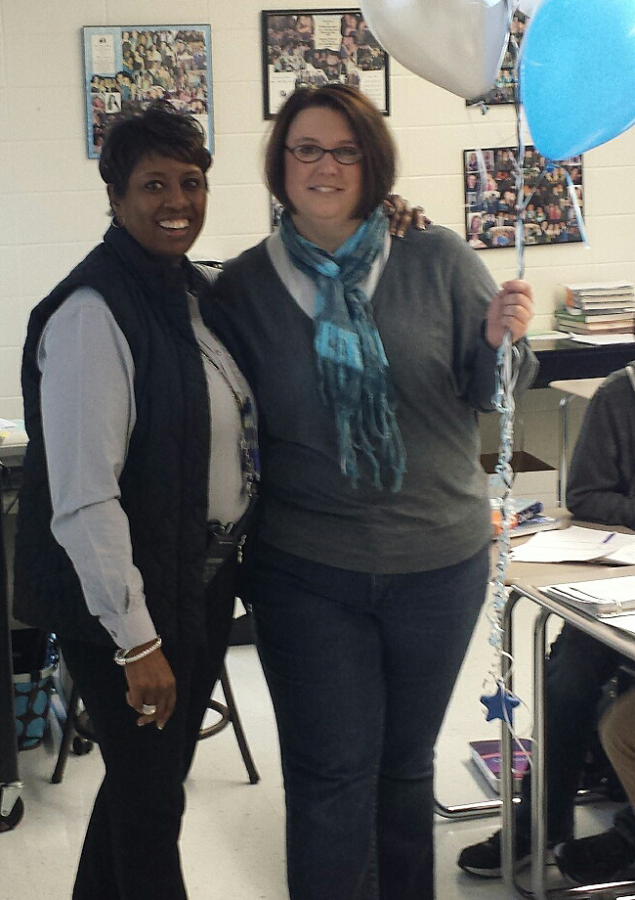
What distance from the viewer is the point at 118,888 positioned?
1713 millimetres

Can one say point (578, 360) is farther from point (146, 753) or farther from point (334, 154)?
point (146, 753)

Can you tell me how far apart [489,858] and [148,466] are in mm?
1284

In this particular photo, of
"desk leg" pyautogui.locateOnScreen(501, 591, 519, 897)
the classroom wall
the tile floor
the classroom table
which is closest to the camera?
the classroom table

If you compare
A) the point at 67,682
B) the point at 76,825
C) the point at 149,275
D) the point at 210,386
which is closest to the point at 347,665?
the point at 210,386

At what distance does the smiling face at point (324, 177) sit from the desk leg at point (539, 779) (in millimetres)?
895

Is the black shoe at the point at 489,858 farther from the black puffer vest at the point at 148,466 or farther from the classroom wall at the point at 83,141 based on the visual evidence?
the classroom wall at the point at 83,141

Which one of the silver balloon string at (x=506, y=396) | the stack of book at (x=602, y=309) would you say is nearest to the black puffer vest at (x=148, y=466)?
the silver balloon string at (x=506, y=396)

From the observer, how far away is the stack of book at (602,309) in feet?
15.0

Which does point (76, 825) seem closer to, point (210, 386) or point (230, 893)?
point (230, 893)

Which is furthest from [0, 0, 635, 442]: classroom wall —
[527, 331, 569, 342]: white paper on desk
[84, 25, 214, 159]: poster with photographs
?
[527, 331, 569, 342]: white paper on desk

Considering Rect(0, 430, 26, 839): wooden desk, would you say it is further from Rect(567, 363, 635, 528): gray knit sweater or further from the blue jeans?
Rect(567, 363, 635, 528): gray knit sweater

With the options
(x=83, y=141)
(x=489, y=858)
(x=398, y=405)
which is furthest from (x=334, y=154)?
(x=83, y=141)

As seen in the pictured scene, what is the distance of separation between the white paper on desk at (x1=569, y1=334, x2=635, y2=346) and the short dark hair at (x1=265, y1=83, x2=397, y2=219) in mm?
2887

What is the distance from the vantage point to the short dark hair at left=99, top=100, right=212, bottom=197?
1633 millimetres
